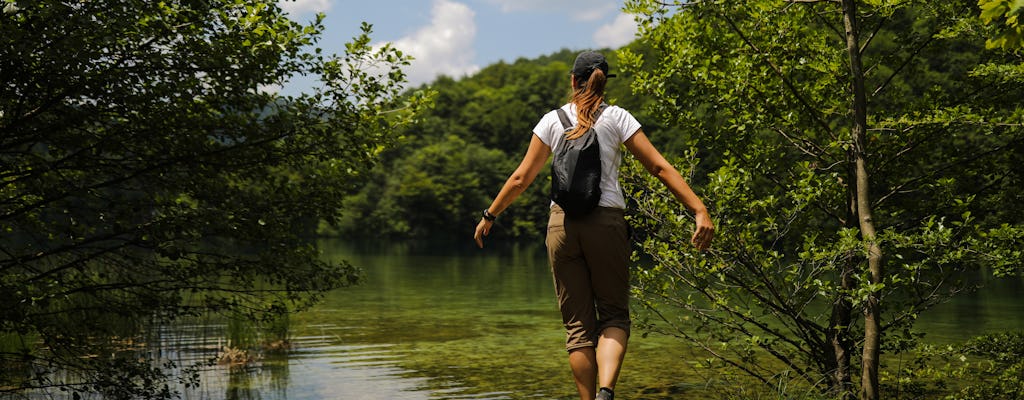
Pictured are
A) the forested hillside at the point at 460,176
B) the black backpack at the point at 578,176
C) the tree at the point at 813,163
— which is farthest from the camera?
the forested hillside at the point at 460,176

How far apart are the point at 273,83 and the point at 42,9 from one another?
92.8 inches

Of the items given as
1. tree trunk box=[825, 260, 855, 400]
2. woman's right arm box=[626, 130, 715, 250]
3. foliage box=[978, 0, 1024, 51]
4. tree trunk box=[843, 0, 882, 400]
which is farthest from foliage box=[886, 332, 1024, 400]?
woman's right arm box=[626, 130, 715, 250]

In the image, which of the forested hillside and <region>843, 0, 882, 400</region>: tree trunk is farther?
the forested hillside

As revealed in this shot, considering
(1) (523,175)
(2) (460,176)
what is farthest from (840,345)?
(2) (460,176)

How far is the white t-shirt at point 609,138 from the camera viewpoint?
438 centimetres

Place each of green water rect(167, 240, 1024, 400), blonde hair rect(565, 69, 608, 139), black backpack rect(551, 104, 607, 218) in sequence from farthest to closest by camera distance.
Answer: green water rect(167, 240, 1024, 400), blonde hair rect(565, 69, 608, 139), black backpack rect(551, 104, 607, 218)

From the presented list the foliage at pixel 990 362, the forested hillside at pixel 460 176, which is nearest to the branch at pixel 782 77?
the foliage at pixel 990 362

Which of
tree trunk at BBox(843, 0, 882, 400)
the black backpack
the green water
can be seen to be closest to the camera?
the black backpack

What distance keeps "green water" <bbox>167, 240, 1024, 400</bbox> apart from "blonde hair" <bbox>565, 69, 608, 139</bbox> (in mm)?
6658

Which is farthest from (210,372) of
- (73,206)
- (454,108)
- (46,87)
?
(454,108)

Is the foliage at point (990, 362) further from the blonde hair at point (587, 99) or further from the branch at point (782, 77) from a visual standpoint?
the blonde hair at point (587, 99)

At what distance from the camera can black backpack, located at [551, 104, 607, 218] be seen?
430cm

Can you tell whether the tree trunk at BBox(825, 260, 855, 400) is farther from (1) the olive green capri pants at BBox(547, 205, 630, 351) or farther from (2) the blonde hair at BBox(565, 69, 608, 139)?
(2) the blonde hair at BBox(565, 69, 608, 139)

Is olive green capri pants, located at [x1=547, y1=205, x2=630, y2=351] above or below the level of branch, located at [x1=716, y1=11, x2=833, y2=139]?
below
